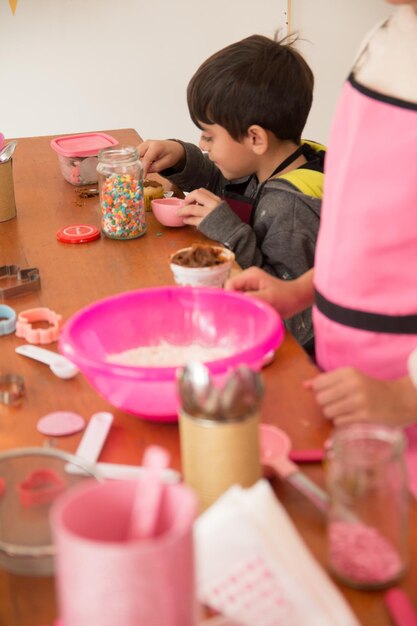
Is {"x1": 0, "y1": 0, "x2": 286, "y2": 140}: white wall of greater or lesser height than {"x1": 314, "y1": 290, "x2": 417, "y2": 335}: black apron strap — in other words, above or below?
below

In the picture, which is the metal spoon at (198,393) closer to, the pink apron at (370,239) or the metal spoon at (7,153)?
the pink apron at (370,239)

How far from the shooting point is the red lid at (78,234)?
164 centimetres

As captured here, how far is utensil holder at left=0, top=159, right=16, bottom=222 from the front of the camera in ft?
5.75

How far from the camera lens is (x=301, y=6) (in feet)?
12.9

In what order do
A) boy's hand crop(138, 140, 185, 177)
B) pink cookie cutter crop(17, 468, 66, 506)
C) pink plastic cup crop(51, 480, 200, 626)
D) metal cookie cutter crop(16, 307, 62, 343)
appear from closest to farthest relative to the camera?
pink plastic cup crop(51, 480, 200, 626) → pink cookie cutter crop(17, 468, 66, 506) → metal cookie cutter crop(16, 307, 62, 343) → boy's hand crop(138, 140, 185, 177)

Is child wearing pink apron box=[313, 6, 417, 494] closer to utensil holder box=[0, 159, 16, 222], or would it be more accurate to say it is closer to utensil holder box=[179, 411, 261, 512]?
utensil holder box=[179, 411, 261, 512]

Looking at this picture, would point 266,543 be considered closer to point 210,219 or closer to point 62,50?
point 210,219

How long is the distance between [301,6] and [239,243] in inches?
102

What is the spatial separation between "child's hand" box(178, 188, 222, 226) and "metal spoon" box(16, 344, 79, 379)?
0.55m

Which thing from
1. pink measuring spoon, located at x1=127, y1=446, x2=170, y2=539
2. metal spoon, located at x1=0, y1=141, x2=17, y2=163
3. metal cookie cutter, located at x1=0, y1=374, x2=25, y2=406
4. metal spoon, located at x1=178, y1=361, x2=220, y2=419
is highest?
pink measuring spoon, located at x1=127, y1=446, x2=170, y2=539

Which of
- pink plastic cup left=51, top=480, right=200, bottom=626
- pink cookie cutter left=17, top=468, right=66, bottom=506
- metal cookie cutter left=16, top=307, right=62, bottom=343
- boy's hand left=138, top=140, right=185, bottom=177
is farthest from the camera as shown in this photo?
boy's hand left=138, top=140, right=185, bottom=177

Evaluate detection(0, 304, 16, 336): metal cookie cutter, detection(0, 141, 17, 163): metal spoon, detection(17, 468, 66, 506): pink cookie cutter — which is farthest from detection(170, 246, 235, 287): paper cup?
detection(0, 141, 17, 163): metal spoon

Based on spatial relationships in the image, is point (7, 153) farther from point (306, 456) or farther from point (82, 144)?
point (306, 456)

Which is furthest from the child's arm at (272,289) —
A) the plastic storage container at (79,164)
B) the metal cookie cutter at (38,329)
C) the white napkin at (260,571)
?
the plastic storage container at (79,164)
